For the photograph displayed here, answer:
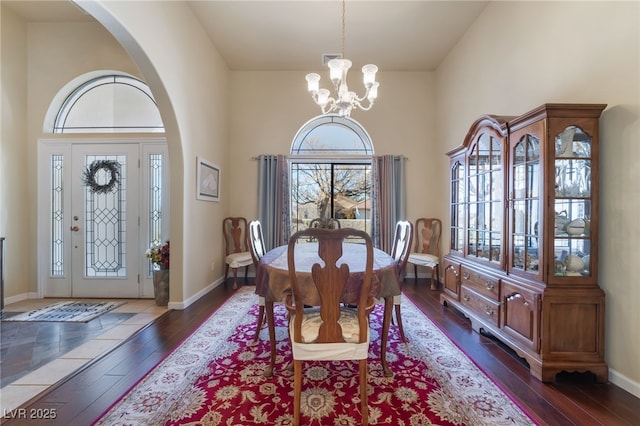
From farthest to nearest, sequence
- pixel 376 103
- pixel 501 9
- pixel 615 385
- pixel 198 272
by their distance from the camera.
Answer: pixel 376 103
pixel 198 272
pixel 501 9
pixel 615 385

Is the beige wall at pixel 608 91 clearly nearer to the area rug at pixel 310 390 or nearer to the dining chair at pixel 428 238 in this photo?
the area rug at pixel 310 390

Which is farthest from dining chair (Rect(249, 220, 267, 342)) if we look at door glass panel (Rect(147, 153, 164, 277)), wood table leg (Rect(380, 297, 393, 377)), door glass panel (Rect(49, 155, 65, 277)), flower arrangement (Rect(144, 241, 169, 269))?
door glass panel (Rect(49, 155, 65, 277))

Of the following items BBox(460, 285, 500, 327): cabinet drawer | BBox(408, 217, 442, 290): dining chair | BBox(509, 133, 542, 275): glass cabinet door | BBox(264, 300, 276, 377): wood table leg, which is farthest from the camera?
BBox(408, 217, 442, 290): dining chair

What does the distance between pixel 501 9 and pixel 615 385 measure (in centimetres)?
363

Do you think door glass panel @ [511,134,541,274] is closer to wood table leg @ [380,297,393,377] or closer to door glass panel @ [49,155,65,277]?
wood table leg @ [380,297,393,377]

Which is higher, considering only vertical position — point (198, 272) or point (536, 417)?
point (198, 272)

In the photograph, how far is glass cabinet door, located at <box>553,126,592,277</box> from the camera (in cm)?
199

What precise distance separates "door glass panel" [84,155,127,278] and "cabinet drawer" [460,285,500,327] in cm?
420

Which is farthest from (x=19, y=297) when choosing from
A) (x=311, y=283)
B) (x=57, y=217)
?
(x=311, y=283)

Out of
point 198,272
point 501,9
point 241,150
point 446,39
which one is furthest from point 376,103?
point 198,272

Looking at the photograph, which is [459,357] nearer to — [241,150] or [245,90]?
[241,150]

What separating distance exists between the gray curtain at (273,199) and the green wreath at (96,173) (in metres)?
2.06

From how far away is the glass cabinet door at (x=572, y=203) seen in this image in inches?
78.5

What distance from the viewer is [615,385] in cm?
187
